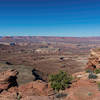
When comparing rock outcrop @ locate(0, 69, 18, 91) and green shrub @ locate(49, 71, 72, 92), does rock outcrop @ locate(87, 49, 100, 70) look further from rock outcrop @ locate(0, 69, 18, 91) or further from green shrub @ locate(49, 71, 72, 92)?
rock outcrop @ locate(0, 69, 18, 91)

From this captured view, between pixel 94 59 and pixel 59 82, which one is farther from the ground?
pixel 94 59

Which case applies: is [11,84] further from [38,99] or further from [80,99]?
[80,99]

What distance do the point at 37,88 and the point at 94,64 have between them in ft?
46.9

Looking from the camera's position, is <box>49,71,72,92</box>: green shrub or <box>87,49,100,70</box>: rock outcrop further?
<box>87,49,100,70</box>: rock outcrop

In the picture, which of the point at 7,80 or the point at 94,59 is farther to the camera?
the point at 94,59

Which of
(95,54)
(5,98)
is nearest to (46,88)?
(5,98)

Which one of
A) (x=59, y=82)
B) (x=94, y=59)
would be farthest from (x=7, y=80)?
(x=94, y=59)

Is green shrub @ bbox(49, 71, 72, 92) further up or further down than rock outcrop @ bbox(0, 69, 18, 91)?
further up

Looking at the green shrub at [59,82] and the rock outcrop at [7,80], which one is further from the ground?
the green shrub at [59,82]

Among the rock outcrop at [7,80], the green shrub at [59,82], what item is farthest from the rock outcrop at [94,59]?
the rock outcrop at [7,80]

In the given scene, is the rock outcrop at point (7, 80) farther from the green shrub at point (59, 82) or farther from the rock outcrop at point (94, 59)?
the rock outcrop at point (94, 59)

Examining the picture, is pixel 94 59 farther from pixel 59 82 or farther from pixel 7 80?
pixel 7 80

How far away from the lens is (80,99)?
8633 mm

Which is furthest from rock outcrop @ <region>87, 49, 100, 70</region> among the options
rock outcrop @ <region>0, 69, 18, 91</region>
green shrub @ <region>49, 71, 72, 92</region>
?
rock outcrop @ <region>0, 69, 18, 91</region>
